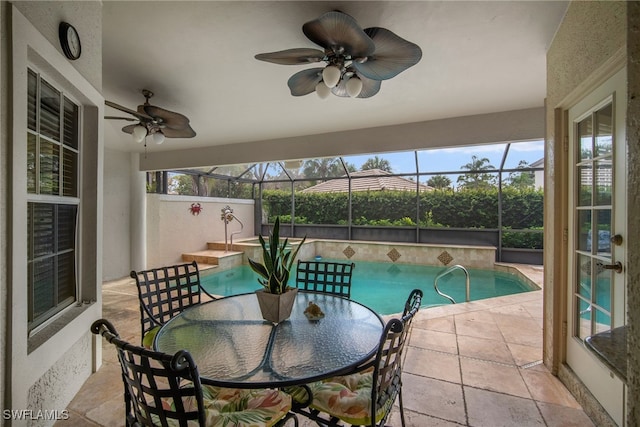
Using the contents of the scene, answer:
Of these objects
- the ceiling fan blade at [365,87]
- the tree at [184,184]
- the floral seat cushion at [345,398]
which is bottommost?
the floral seat cushion at [345,398]

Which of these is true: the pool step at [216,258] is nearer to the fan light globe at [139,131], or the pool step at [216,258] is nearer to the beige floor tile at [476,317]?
the fan light globe at [139,131]

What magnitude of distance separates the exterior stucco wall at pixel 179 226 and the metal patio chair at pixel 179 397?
19.8ft

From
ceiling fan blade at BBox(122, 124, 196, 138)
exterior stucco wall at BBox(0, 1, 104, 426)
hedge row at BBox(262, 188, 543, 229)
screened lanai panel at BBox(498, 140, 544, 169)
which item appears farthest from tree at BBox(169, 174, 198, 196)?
screened lanai panel at BBox(498, 140, 544, 169)

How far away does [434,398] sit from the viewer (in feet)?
6.39

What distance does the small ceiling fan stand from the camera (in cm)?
277

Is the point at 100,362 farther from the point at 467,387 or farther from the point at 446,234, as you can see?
the point at 446,234

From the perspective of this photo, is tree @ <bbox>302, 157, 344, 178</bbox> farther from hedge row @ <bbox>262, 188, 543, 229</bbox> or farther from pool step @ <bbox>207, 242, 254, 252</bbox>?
pool step @ <bbox>207, 242, 254, 252</bbox>

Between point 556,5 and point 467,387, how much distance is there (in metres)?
2.61

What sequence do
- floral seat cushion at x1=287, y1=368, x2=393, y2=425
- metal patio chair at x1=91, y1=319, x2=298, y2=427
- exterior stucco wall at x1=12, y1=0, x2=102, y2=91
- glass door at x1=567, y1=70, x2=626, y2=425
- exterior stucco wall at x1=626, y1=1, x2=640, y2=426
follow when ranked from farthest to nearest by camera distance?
glass door at x1=567, y1=70, x2=626, y2=425, exterior stucco wall at x1=12, y1=0, x2=102, y2=91, floral seat cushion at x1=287, y1=368, x2=393, y2=425, metal patio chair at x1=91, y1=319, x2=298, y2=427, exterior stucco wall at x1=626, y1=1, x2=640, y2=426

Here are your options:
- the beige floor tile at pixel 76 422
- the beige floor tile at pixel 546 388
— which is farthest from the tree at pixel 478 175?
the beige floor tile at pixel 76 422

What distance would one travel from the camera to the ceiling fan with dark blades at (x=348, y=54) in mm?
1627

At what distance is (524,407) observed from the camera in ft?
6.11

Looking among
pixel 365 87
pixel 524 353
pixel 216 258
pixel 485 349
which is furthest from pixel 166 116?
pixel 216 258

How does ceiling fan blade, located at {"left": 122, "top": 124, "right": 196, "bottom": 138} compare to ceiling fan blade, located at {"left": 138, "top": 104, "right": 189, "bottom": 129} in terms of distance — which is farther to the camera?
ceiling fan blade, located at {"left": 122, "top": 124, "right": 196, "bottom": 138}
